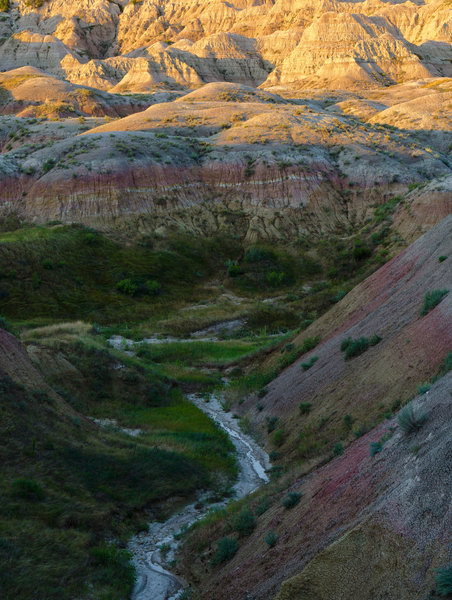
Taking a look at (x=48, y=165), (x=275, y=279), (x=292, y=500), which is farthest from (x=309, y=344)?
(x=48, y=165)

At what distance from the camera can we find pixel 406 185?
62.2 metres

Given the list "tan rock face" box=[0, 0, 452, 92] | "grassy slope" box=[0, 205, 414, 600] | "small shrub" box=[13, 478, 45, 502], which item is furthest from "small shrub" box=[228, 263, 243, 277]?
"tan rock face" box=[0, 0, 452, 92]

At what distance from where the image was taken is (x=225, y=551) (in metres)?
11.7

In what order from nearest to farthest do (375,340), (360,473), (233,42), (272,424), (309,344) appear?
(360,473)
(375,340)
(272,424)
(309,344)
(233,42)

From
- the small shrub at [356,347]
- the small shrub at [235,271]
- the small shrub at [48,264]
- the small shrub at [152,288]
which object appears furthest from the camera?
the small shrub at [235,271]

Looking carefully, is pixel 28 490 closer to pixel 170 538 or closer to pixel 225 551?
pixel 170 538

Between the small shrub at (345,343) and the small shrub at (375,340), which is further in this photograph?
the small shrub at (345,343)

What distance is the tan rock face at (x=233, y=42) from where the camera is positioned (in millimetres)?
124438

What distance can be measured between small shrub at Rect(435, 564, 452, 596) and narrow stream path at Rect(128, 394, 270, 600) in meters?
6.36

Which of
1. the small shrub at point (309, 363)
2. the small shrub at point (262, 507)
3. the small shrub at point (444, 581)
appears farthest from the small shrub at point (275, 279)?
the small shrub at point (444, 581)

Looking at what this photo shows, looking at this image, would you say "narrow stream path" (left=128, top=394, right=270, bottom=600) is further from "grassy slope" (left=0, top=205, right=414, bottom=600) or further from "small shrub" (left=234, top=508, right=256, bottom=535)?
"small shrub" (left=234, top=508, right=256, bottom=535)

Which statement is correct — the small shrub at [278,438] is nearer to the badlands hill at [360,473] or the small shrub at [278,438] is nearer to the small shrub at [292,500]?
the badlands hill at [360,473]

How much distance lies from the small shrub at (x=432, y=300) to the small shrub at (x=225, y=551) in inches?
364

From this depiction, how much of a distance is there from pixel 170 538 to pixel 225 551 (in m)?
2.62
